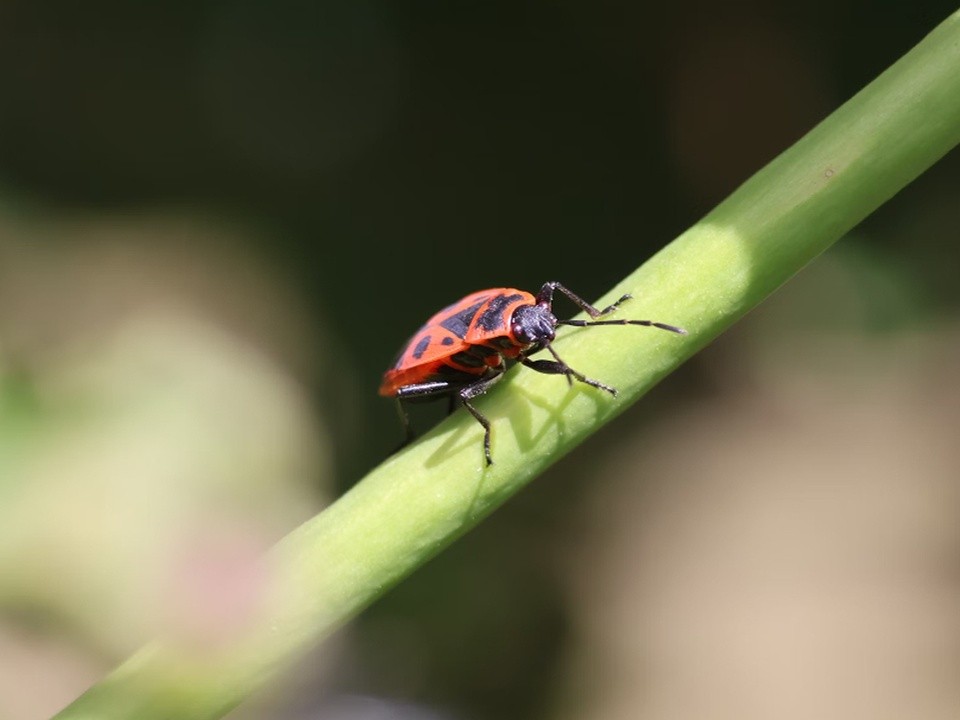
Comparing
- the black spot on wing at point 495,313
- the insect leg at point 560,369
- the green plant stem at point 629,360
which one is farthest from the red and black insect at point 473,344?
the green plant stem at point 629,360

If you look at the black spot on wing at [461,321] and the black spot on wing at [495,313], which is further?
the black spot on wing at [461,321]

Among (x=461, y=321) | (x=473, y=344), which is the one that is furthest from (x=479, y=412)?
(x=461, y=321)

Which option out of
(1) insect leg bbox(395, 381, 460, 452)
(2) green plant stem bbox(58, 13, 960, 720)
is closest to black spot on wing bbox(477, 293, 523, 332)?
(1) insect leg bbox(395, 381, 460, 452)

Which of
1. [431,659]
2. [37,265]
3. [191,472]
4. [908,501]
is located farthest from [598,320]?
[37,265]

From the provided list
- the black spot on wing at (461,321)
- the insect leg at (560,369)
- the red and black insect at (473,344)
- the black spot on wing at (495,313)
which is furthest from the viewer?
the black spot on wing at (461,321)

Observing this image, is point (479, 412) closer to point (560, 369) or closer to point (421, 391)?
point (560, 369)

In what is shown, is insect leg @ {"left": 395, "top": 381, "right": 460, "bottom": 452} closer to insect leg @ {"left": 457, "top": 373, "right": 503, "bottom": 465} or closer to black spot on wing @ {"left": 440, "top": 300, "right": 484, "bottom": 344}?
black spot on wing @ {"left": 440, "top": 300, "right": 484, "bottom": 344}

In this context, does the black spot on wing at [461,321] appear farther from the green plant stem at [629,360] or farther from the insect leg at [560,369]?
the green plant stem at [629,360]
